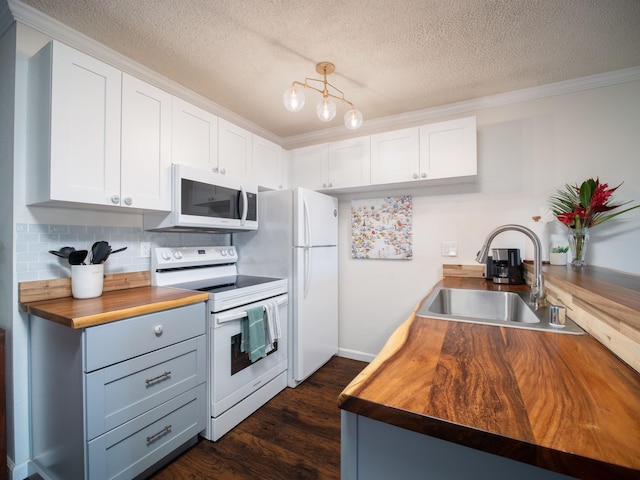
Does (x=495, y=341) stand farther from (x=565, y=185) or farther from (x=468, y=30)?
(x=565, y=185)

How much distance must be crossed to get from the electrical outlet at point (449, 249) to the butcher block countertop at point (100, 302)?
6.65ft

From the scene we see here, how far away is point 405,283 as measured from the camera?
2.80 meters

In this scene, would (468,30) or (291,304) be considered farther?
(291,304)

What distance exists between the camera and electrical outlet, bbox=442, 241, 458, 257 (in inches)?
102

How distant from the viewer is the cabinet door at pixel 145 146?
1.68m

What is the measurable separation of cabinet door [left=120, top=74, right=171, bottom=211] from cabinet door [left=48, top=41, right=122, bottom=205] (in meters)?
0.05

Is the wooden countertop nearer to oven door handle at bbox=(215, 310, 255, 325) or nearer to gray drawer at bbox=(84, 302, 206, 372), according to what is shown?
gray drawer at bbox=(84, 302, 206, 372)

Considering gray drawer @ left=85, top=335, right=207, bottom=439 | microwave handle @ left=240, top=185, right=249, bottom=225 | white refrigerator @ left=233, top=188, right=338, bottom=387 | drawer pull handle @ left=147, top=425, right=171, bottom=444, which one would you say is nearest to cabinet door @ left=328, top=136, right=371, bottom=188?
white refrigerator @ left=233, top=188, right=338, bottom=387

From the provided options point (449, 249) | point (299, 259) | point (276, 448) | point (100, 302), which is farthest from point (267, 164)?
point (276, 448)

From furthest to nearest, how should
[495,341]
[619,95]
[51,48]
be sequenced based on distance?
[619,95], [51,48], [495,341]

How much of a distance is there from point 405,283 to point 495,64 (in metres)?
1.86

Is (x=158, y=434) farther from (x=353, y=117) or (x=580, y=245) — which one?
(x=580, y=245)

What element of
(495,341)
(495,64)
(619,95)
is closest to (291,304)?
(495,341)

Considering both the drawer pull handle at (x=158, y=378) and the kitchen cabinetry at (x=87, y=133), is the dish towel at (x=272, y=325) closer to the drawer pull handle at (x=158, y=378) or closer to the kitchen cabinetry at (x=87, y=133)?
the drawer pull handle at (x=158, y=378)
